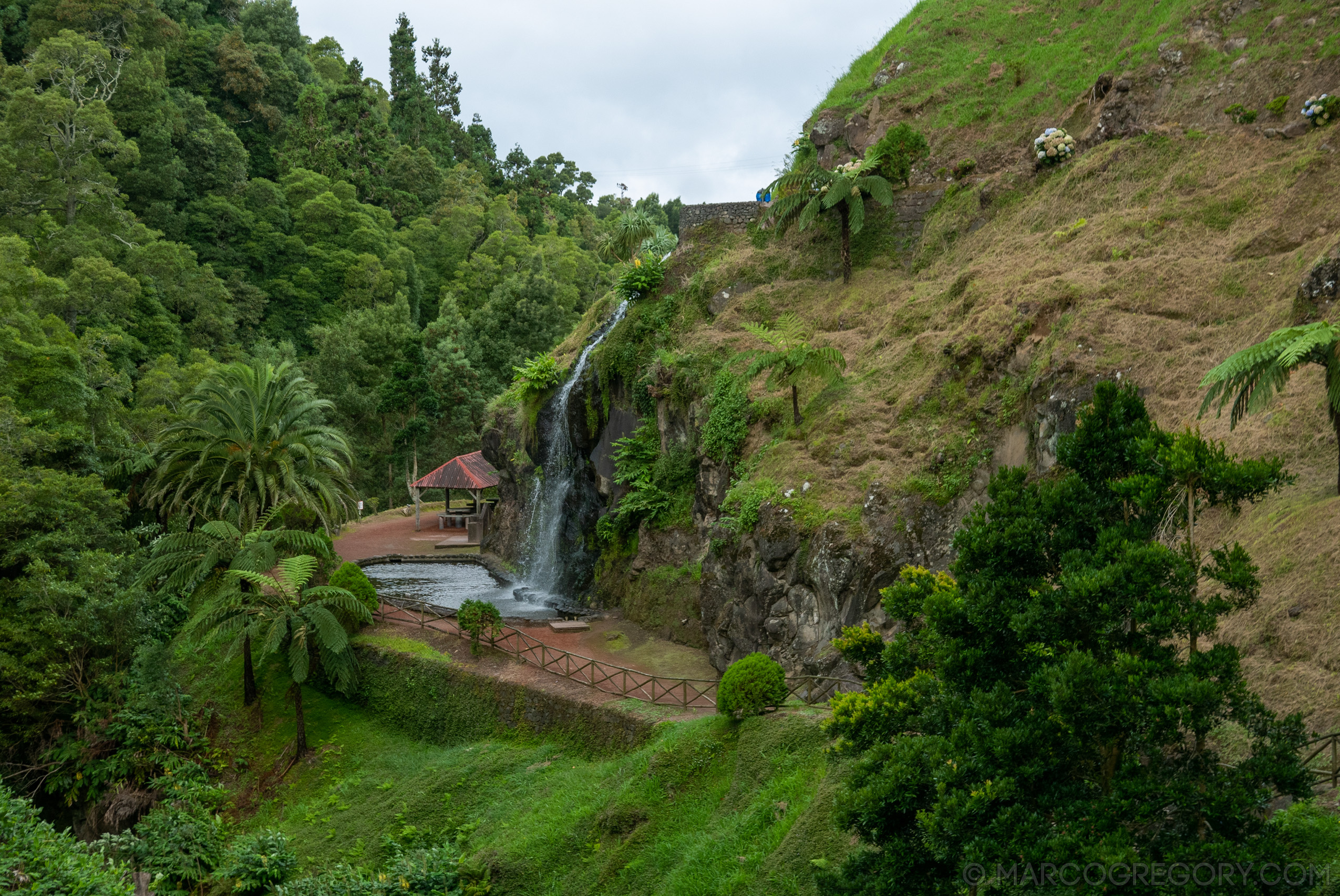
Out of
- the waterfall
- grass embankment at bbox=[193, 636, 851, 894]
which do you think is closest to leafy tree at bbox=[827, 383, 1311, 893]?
grass embankment at bbox=[193, 636, 851, 894]

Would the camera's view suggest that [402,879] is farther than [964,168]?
No

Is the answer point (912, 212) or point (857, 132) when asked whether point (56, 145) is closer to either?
point (857, 132)

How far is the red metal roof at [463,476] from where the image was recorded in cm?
3572

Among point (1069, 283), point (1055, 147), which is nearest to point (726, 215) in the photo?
point (1055, 147)

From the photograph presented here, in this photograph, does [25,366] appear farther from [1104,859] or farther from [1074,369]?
[1104,859]

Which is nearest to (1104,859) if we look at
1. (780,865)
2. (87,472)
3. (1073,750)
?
(1073,750)

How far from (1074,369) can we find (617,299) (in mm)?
19809

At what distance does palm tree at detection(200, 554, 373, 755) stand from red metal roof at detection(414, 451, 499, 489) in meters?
14.3

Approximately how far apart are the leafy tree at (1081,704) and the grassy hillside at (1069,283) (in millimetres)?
3481

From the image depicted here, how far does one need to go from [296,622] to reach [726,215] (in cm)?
1793

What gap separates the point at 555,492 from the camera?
29.8 m

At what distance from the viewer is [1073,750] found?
6.82 metres

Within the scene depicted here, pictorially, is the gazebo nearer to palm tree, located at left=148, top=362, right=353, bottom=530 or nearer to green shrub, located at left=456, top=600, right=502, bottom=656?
palm tree, located at left=148, top=362, right=353, bottom=530

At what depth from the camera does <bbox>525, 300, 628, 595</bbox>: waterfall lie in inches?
1142
